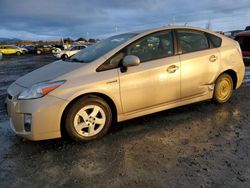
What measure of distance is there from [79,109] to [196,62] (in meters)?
2.29

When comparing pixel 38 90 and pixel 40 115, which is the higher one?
pixel 38 90

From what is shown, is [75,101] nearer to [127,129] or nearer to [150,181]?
[127,129]

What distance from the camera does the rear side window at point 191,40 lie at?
14.7 feet

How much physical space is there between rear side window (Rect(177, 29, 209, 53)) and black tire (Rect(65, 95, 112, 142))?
1.80 m

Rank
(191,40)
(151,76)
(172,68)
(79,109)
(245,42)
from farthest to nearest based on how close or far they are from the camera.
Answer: (245,42), (191,40), (172,68), (151,76), (79,109)

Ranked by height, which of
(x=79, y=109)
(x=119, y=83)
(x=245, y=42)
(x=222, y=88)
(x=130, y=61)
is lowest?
(x=222, y=88)

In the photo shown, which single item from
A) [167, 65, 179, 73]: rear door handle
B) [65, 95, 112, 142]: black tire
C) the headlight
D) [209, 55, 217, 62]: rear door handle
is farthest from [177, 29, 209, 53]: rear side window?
the headlight

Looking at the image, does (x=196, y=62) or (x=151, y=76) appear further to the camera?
(x=196, y=62)

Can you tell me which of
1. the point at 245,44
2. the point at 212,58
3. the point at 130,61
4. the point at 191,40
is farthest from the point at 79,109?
the point at 245,44

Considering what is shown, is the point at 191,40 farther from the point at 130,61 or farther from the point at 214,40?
the point at 130,61

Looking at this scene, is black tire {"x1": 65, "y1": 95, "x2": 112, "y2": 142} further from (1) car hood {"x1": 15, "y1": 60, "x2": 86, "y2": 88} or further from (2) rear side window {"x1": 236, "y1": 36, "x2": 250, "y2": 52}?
(2) rear side window {"x1": 236, "y1": 36, "x2": 250, "y2": 52}

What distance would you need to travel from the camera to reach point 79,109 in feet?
Answer: 11.6

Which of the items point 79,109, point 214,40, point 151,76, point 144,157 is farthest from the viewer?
point 214,40

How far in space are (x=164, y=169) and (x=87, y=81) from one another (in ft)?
5.30
